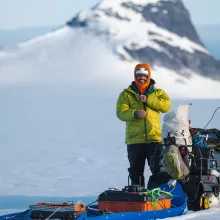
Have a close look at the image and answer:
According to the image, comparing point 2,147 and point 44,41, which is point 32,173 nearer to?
A: point 2,147

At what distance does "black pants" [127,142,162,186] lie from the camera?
9.29 m

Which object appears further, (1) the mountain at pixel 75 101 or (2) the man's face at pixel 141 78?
(1) the mountain at pixel 75 101

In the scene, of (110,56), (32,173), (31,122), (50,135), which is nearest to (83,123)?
(31,122)

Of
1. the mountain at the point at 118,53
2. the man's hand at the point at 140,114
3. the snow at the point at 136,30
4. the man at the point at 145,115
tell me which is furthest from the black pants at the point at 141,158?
the snow at the point at 136,30

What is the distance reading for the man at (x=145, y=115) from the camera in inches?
368

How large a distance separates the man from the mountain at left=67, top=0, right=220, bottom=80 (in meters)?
49.9

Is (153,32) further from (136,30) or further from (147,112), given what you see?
(147,112)

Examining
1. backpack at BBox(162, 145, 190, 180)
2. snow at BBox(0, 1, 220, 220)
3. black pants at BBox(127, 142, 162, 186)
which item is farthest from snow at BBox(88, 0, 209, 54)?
backpack at BBox(162, 145, 190, 180)

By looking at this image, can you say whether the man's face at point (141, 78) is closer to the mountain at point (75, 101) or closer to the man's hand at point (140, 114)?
the man's hand at point (140, 114)

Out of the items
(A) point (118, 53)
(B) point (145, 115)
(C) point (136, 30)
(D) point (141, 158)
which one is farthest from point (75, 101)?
(C) point (136, 30)

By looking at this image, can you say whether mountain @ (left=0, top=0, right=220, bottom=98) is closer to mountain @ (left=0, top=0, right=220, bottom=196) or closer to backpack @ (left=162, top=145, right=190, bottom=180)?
mountain @ (left=0, top=0, right=220, bottom=196)

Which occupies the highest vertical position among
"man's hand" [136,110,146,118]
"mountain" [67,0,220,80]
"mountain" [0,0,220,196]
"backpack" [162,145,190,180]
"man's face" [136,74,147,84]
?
"mountain" [67,0,220,80]

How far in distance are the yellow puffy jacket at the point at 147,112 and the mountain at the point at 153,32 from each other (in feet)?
164

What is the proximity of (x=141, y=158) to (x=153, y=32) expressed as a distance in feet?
199
